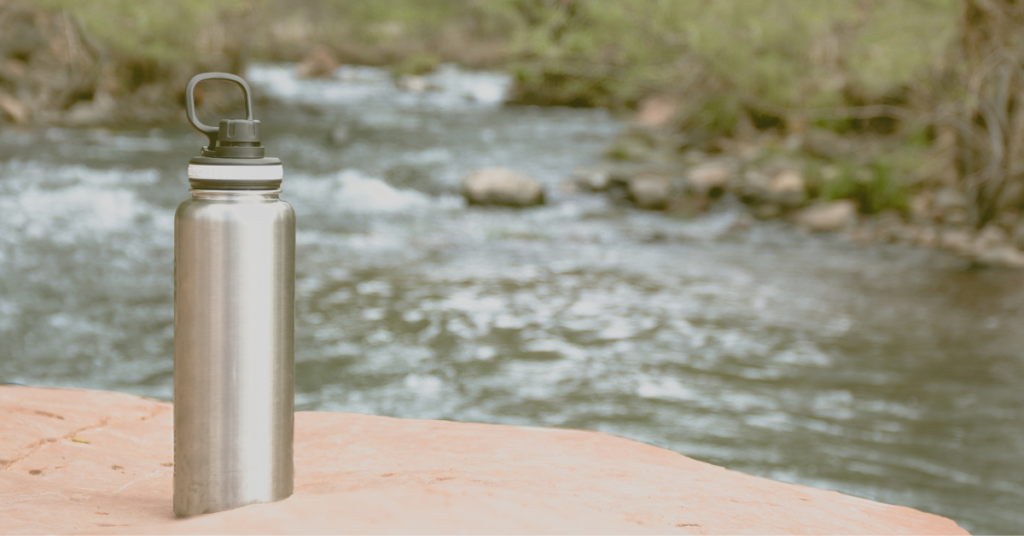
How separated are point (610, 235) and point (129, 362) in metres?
6.69

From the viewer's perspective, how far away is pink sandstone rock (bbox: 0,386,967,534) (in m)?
1.70

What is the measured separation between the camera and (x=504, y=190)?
13.2 metres

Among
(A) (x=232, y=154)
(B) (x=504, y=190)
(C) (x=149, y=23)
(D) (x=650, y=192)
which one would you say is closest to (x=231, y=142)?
(A) (x=232, y=154)

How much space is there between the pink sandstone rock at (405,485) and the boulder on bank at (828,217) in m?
10.2

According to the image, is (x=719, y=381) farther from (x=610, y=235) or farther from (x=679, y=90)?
(x=679, y=90)

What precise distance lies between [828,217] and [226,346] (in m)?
11.6

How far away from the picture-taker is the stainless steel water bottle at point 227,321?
190 centimetres

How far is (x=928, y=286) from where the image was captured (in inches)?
365

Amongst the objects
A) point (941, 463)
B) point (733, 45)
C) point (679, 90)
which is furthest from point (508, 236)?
point (679, 90)

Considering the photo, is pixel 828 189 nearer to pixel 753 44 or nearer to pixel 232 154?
pixel 753 44

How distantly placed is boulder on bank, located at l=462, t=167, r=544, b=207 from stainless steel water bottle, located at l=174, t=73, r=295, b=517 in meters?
11.2

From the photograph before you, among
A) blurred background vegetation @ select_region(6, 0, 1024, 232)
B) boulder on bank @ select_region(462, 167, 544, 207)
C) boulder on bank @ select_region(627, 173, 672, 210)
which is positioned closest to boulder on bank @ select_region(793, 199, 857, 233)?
blurred background vegetation @ select_region(6, 0, 1024, 232)

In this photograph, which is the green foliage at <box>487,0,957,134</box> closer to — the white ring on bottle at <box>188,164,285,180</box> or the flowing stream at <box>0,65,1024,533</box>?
the flowing stream at <box>0,65,1024,533</box>

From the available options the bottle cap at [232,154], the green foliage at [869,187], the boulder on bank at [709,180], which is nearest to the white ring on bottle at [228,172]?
the bottle cap at [232,154]
